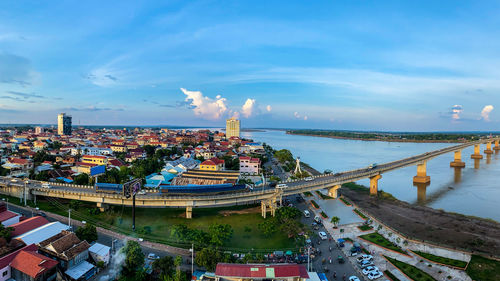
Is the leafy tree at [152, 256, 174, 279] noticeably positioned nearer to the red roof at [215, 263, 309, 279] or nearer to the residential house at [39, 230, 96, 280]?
the red roof at [215, 263, 309, 279]

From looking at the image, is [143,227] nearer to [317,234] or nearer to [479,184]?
[317,234]

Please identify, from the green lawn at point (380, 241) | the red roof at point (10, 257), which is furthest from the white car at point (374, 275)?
the red roof at point (10, 257)

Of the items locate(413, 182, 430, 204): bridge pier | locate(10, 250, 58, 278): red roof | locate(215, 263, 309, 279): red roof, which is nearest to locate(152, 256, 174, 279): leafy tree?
locate(215, 263, 309, 279): red roof

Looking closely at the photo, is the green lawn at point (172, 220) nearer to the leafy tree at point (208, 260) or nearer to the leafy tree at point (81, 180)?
the leafy tree at point (208, 260)

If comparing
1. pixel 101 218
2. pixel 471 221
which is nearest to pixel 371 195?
pixel 471 221

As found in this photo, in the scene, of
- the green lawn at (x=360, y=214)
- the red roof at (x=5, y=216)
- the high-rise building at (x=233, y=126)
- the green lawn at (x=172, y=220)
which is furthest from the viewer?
the high-rise building at (x=233, y=126)

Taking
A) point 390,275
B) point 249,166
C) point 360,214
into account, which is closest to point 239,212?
point 360,214

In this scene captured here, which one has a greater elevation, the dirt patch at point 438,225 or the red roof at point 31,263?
the red roof at point 31,263
